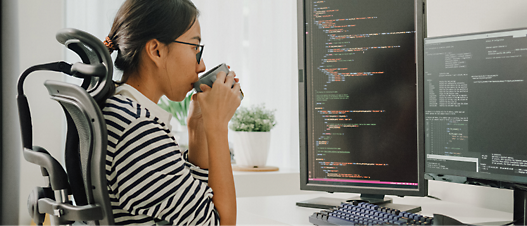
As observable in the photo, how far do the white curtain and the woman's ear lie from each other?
1629mm

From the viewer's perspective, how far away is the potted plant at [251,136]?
2.08 m

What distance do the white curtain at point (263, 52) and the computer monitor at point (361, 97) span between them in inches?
52.8

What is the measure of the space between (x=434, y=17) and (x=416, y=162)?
63 centimetres

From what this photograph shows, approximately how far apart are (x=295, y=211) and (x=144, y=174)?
564mm

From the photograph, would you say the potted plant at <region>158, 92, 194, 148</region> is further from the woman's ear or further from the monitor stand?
the woman's ear

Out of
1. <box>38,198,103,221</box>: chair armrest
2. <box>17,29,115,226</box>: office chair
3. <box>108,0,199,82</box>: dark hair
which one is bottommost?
<box>38,198,103,221</box>: chair armrest

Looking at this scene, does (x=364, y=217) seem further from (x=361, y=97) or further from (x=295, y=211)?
(x=361, y=97)

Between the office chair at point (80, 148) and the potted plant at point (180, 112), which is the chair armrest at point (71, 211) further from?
the potted plant at point (180, 112)

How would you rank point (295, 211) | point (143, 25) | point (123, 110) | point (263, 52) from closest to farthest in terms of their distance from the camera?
point (123, 110) → point (143, 25) → point (295, 211) → point (263, 52)

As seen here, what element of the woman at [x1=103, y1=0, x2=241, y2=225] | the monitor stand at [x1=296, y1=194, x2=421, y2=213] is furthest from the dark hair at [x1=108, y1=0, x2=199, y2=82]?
the monitor stand at [x1=296, y1=194, x2=421, y2=213]

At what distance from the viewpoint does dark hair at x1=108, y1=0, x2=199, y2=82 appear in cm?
80

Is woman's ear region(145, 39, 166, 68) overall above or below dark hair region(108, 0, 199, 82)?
below

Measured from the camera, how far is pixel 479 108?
3.02 feet

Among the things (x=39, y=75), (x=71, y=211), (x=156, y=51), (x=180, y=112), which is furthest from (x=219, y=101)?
(x=39, y=75)
